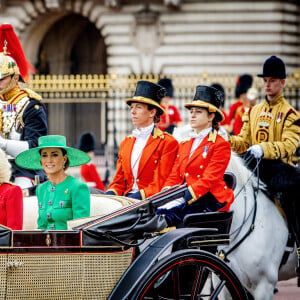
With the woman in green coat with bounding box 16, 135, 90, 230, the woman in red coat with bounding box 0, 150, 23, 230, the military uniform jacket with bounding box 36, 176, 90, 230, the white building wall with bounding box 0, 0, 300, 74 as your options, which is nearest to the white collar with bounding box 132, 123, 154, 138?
the woman in green coat with bounding box 16, 135, 90, 230

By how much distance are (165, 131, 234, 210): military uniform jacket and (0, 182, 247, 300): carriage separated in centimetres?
64

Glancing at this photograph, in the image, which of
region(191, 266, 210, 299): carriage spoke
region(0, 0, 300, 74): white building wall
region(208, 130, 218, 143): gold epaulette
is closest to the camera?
region(191, 266, 210, 299): carriage spoke

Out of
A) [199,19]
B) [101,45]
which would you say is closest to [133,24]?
[199,19]

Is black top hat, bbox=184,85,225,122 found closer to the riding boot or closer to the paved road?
the riding boot

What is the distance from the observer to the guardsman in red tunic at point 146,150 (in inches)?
264

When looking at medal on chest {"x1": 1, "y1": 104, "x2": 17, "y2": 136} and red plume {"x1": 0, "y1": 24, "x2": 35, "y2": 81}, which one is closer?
medal on chest {"x1": 1, "y1": 104, "x2": 17, "y2": 136}

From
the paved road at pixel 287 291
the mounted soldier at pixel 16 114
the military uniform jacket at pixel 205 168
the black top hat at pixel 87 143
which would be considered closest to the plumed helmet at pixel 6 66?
the mounted soldier at pixel 16 114

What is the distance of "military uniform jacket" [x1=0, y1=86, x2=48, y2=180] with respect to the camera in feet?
22.7

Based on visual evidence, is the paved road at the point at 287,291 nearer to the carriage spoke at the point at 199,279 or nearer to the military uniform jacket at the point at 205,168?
the military uniform jacket at the point at 205,168

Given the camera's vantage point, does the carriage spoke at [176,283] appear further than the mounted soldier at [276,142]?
No

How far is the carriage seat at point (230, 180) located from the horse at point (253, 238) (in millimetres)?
104

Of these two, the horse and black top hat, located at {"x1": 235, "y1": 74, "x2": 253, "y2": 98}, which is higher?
black top hat, located at {"x1": 235, "y1": 74, "x2": 253, "y2": 98}

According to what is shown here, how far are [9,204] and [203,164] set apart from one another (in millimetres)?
1621

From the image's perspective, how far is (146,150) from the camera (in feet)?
22.1
